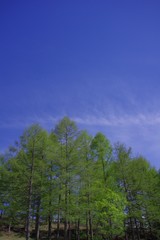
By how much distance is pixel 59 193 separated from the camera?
15.4 meters

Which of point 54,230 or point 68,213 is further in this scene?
point 54,230

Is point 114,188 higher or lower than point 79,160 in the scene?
lower

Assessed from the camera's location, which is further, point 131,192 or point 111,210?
point 131,192

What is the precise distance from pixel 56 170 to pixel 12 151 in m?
4.11

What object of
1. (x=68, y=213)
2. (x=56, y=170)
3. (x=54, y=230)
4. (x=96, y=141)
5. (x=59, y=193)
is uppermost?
(x=96, y=141)

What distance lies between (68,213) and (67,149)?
200 inches

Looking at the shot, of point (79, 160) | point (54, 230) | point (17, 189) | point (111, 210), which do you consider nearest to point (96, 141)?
point (79, 160)

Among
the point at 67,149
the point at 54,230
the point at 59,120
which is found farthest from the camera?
the point at 54,230

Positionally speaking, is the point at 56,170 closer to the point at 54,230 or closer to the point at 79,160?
the point at 79,160

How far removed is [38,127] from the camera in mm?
17953

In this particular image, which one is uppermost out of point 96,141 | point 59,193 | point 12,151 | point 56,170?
point 96,141

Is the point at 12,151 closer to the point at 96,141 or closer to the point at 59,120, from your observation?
the point at 59,120

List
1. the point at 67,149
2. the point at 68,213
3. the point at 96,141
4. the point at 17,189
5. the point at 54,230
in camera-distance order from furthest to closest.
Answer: the point at 54,230 → the point at 96,141 → the point at 67,149 → the point at 17,189 → the point at 68,213

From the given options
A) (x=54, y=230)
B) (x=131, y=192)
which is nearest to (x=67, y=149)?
(x=131, y=192)
